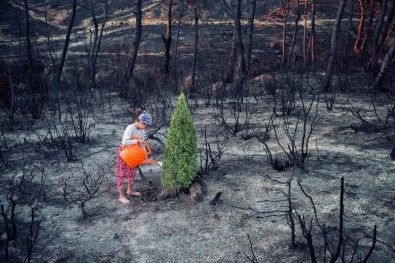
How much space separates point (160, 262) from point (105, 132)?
14.4 feet

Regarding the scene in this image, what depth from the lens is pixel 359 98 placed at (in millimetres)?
8539

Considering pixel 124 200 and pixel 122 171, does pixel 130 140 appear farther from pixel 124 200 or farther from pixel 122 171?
pixel 124 200

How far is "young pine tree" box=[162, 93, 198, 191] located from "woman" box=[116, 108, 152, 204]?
1.13ft

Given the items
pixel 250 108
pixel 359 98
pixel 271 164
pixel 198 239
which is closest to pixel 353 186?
pixel 271 164

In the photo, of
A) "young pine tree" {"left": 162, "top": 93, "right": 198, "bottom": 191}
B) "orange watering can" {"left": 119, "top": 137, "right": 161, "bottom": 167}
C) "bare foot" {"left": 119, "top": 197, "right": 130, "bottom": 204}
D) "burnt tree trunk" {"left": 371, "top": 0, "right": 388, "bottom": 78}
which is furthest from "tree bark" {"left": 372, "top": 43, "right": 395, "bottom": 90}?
"bare foot" {"left": 119, "top": 197, "right": 130, "bottom": 204}

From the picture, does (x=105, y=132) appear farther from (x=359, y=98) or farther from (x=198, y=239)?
(x=359, y=98)

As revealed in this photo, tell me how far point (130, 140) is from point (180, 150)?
2.08ft

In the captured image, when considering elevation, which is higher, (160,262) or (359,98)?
(359,98)

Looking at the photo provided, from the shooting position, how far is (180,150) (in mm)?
3785

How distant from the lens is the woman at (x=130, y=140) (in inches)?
146

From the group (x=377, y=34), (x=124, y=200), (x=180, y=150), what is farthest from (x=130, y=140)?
(x=377, y=34)

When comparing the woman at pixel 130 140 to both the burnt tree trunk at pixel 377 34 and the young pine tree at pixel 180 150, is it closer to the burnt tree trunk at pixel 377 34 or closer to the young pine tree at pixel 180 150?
the young pine tree at pixel 180 150

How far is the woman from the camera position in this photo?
12.2 feet

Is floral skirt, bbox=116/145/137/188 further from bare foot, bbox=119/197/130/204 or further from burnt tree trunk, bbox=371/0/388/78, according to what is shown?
burnt tree trunk, bbox=371/0/388/78
